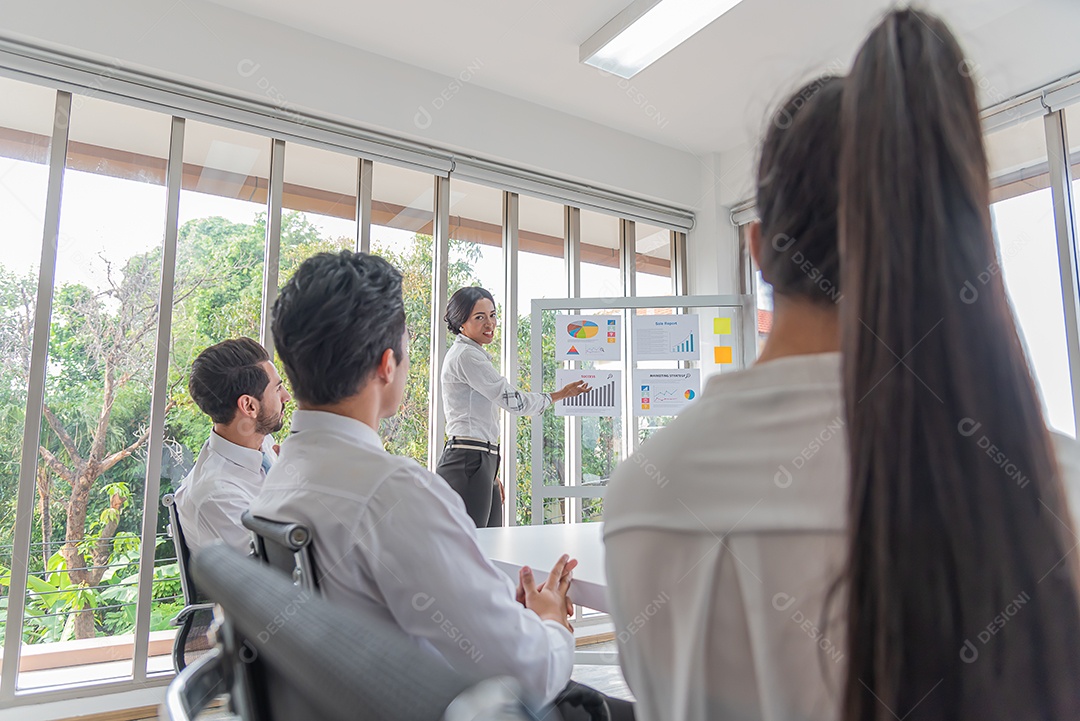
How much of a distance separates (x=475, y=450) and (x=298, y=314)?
2375mm

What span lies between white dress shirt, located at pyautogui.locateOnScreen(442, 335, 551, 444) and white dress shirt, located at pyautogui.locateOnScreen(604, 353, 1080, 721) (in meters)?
2.89

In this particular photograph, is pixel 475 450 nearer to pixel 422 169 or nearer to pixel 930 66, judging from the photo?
pixel 422 169

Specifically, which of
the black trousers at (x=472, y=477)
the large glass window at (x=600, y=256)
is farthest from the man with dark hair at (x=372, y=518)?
the large glass window at (x=600, y=256)

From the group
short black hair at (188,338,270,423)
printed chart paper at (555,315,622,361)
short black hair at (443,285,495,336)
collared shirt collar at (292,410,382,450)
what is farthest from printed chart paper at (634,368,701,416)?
collared shirt collar at (292,410,382,450)

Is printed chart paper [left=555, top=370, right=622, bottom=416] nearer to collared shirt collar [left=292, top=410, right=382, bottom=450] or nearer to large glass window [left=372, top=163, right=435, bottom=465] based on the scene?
large glass window [left=372, top=163, right=435, bottom=465]

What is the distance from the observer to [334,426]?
1.10 m

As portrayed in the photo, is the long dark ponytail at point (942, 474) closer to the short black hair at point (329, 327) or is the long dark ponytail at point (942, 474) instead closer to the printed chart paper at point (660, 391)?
the short black hair at point (329, 327)

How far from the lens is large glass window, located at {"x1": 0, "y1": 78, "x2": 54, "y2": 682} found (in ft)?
9.11

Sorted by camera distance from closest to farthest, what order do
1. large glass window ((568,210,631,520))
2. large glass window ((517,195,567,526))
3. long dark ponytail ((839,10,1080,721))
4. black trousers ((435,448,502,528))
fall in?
long dark ponytail ((839,10,1080,721)) < black trousers ((435,448,502,528)) < large glass window ((517,195,567,526)) < large glass window ((568,210,631,520))

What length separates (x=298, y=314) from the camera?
113 cm

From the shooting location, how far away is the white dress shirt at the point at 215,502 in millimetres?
1681

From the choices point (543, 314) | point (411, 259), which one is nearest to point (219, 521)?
point (411, 259)

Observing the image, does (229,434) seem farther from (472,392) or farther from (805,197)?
(805,197)

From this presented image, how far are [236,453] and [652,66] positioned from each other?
2946 mm
